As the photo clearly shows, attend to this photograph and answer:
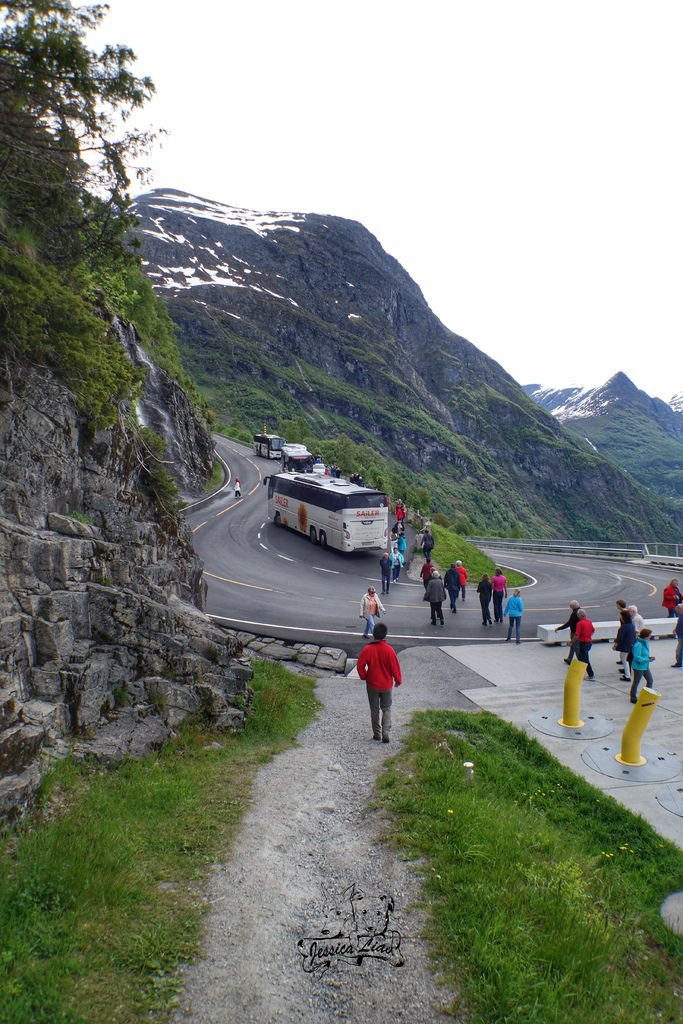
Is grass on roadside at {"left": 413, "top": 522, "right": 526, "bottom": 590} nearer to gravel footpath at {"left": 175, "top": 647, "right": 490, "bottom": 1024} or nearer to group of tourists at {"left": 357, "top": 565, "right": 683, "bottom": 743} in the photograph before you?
group of tourists at {"left": 357, "top": 565, "right": 683, "bottom": 743}

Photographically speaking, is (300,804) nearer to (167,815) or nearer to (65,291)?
(167,815)

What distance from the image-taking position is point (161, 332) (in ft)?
167

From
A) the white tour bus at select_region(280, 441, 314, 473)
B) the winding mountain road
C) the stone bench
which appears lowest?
the winding mountain road

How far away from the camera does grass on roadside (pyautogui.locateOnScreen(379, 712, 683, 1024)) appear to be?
4.44m

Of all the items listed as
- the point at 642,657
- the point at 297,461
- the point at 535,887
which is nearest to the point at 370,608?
the point at 642,657

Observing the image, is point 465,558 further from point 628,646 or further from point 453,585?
point 628,646

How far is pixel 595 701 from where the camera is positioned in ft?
40.0

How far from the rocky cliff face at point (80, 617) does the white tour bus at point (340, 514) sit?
15181 millimetres

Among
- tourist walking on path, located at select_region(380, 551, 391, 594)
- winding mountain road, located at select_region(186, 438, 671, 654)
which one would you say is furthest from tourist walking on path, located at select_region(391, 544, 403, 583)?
tourist walking on path, located at select_region(380, 551, 391, 594)

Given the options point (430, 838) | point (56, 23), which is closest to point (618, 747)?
point (430, 838)

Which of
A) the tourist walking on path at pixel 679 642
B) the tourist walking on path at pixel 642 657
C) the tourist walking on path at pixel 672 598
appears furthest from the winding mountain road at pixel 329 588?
the tourist walking on path at pixel 642 657

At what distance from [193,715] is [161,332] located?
47.8 meters

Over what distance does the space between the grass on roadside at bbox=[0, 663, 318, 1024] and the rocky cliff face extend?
593 millimetres

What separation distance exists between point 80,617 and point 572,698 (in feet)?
28.4
